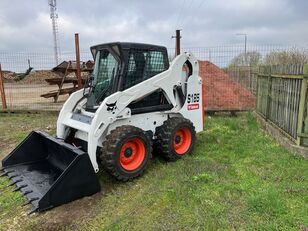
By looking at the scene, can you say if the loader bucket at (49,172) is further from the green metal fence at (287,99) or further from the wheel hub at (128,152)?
the green metal fence at (287,99)

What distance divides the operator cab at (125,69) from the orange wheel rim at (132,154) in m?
0.50

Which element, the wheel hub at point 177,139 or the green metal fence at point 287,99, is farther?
the wheel hub at point 177,139

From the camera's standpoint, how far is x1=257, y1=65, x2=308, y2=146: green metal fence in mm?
4676

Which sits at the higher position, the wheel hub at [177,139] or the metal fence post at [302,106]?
the metal fence post at [302,106]

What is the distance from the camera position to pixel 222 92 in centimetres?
1025

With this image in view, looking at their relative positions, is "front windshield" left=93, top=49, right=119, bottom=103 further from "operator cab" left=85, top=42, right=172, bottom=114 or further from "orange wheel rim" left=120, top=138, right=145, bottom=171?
"orange wheel rim" left=120, top=138, right=145, bottom=171

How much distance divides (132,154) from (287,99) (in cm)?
328

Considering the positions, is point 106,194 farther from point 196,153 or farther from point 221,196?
point 196,153

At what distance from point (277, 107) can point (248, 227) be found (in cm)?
383

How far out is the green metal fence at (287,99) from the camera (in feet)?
15.3

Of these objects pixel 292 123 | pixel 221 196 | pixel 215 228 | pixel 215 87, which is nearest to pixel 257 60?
pixel 215 87

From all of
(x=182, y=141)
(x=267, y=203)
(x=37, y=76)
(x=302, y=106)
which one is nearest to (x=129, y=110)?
(x=182, y=141)

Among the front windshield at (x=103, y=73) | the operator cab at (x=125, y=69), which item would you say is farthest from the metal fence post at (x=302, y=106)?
the front windshield at (x=103, y=73)

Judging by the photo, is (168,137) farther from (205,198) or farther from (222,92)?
(222,92)
